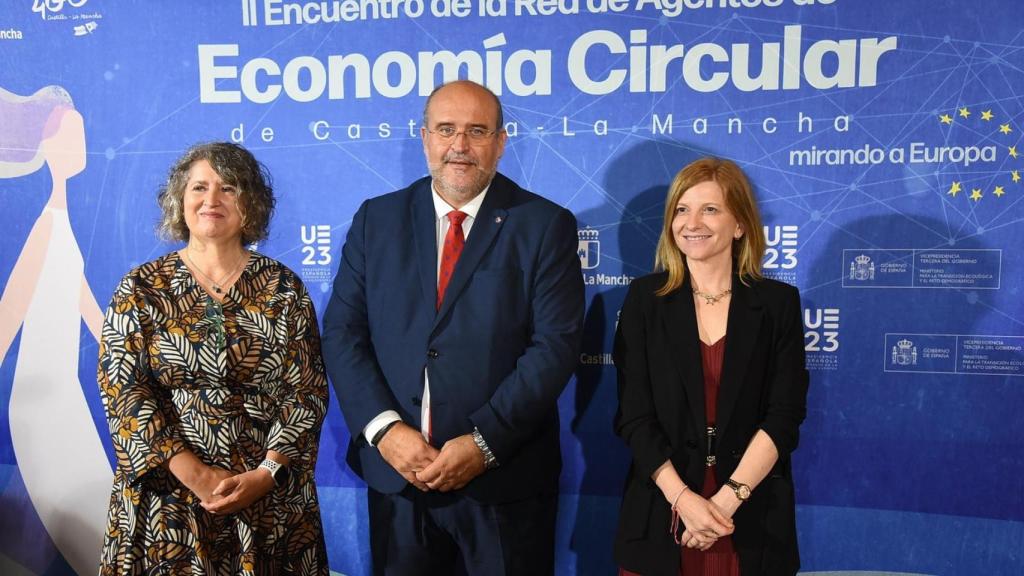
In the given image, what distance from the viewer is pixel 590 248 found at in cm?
294

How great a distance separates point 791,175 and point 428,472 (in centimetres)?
174

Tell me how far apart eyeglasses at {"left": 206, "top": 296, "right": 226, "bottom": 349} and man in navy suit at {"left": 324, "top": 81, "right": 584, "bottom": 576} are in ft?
0.97

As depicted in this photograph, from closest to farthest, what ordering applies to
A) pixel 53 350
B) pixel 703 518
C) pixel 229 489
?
pixel 703 518, pixel 229 489, pixel 53 350

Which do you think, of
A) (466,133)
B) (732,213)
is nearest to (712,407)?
(732,213)

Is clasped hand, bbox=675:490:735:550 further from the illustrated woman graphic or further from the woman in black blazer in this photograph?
the illustrated woman graphic

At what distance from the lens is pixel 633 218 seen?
9.49 ft

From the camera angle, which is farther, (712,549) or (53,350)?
(53,350)

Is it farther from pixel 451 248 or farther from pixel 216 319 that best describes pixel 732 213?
pixel 216 319

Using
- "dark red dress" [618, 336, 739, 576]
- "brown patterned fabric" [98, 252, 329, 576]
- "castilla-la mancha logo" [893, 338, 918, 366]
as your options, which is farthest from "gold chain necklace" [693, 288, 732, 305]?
"brown patterned fabric" [98, 252, 329, 576]

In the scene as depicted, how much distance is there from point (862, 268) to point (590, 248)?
1.00 metres

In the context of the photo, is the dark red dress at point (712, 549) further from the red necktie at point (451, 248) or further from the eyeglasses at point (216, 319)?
the eyeglasses at point (216, 319)

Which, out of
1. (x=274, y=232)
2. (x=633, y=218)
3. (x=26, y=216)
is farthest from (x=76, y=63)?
(x=633, y=218)

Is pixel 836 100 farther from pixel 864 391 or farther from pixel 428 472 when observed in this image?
pixel 428 472

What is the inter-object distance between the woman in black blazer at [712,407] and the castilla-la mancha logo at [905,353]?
0.91 m
